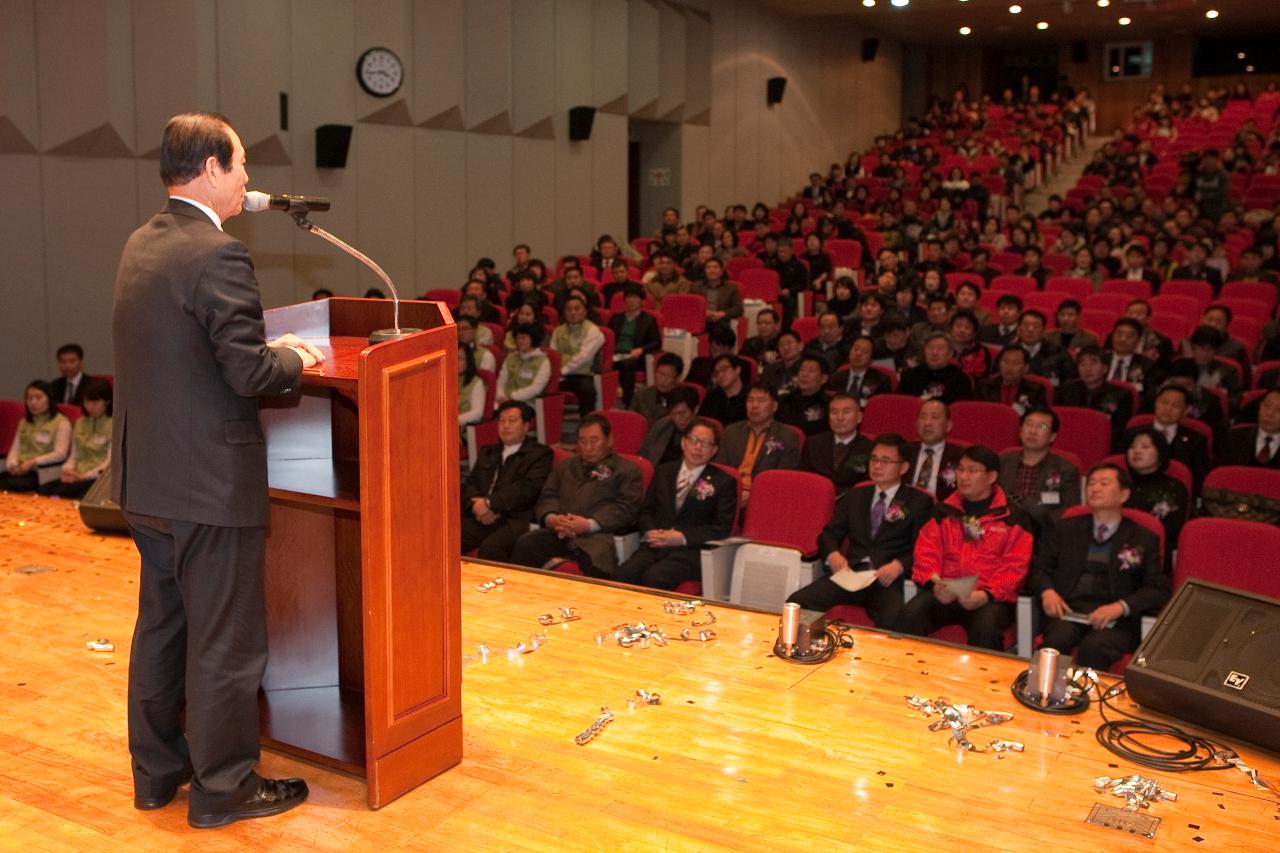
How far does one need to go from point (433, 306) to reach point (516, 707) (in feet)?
3.20

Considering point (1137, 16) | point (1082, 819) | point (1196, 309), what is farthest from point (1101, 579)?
point (1137, 16)

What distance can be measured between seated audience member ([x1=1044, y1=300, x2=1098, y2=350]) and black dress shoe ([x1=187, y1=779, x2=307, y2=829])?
214 inches

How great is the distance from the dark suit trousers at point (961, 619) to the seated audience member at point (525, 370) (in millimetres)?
3178

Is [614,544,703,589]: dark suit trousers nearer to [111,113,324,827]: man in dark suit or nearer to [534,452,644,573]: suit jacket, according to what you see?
[534,452,644,573]: suit jacket

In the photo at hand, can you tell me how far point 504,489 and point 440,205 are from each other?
5.30 metres

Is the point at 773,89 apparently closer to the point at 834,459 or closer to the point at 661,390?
the point at 661,390

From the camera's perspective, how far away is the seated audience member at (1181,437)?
4.85 metres

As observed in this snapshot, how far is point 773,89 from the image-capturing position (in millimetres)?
14219

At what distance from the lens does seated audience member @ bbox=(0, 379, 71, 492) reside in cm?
579

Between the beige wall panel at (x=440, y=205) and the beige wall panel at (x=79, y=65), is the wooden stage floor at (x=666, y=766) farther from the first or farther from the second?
the beige wall panel at (x=440, y=205)

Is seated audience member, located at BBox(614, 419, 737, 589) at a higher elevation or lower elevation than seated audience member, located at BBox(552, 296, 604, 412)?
lower

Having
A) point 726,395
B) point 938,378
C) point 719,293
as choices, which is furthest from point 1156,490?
point 719,293

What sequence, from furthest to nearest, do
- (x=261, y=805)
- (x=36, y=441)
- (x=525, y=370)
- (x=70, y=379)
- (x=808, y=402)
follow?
(x=525, y=370) → (x=70, y=379) → (x=36, y=441) → (x=808, y=402) → (x=261, y=805)

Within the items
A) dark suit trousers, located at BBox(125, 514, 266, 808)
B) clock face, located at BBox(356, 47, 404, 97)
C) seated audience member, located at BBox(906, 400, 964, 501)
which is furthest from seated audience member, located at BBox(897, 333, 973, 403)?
clock face, located at BBox(356, 47, 404, 97)
